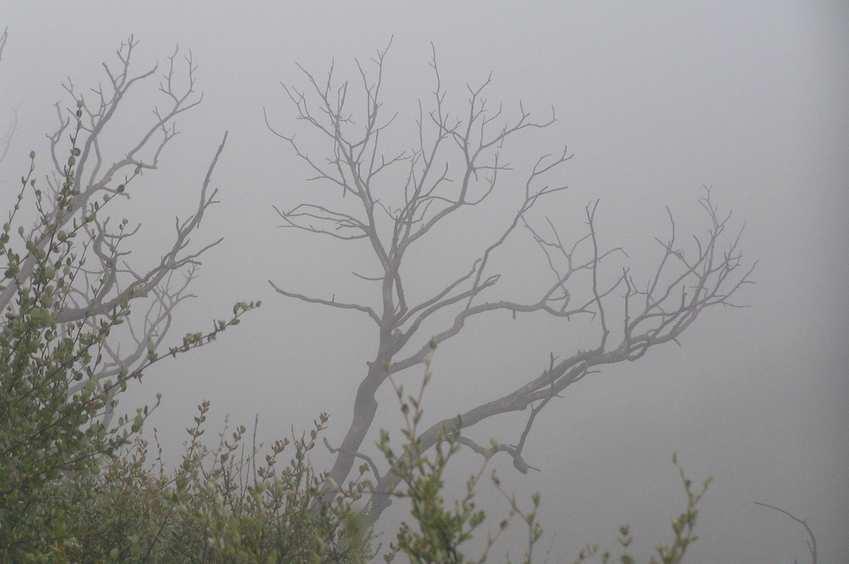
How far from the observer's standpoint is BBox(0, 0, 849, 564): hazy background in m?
5.33

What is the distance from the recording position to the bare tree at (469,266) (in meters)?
3.55

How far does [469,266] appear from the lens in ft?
23.6

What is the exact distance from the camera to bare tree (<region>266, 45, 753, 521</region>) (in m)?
3.55

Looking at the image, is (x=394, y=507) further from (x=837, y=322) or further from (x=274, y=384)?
(x=837, y=322)

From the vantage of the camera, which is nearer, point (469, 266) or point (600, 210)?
point (469, 266)

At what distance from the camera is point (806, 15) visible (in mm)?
5121

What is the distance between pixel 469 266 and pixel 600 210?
1.76m

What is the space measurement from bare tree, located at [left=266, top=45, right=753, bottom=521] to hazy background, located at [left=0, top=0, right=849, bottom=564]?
0.38 meters

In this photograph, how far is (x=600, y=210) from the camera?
7492mm

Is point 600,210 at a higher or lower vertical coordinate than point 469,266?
higher

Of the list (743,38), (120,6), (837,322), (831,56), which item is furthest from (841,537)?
(120,6)

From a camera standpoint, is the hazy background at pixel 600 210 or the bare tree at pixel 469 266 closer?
the bare tree at pixel 469 266

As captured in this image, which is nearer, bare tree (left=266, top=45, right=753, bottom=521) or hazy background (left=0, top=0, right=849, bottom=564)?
bare tree (left=266, top=45, right=753, bottom=521)

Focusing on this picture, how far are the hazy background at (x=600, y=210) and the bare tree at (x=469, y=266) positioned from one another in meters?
0.38
